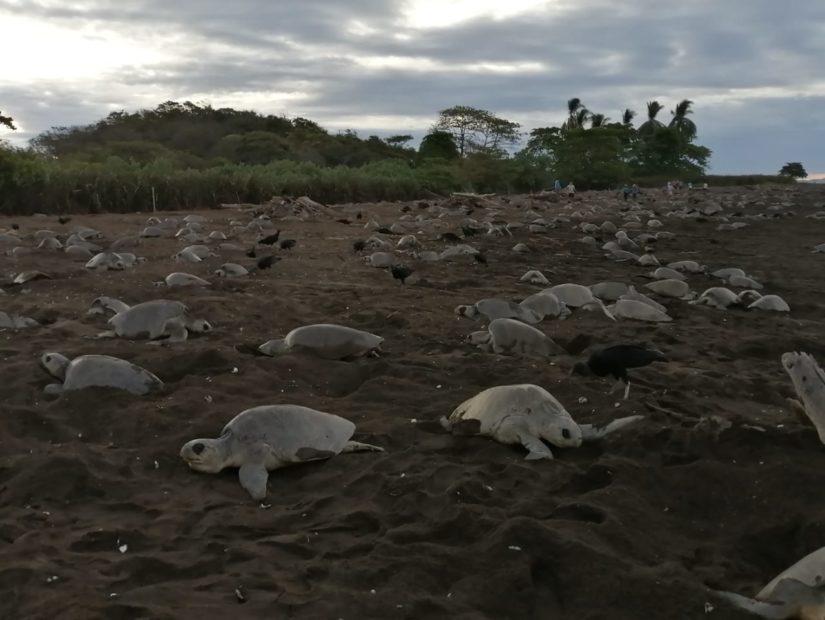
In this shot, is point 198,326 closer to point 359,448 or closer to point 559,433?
point 359,448

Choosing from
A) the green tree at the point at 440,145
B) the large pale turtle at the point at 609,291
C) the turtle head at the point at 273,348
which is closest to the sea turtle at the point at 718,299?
the large pale turtle at the point at 609,291

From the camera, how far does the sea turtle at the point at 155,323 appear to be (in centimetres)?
523

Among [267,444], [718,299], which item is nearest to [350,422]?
[267,444]

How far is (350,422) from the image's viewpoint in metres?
3.64

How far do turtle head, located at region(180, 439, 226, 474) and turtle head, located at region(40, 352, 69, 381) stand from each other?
4.56ft

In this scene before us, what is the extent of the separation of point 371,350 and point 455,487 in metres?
2.05

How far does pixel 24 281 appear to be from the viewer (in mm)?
7301

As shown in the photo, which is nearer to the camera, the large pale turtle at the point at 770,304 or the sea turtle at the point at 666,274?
the large pale turtle at the point at 770,304

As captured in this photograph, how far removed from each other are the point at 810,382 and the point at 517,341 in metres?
1.96

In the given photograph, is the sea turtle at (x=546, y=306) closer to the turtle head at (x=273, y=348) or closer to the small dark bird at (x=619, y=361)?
the small dark bird at (x=619, y=361)

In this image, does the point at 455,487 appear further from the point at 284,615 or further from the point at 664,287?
the point at 664,287

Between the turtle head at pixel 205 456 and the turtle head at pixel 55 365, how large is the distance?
1390 millimetres

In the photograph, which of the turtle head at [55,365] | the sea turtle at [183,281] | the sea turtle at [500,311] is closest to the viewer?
the turtle head at [55,365]

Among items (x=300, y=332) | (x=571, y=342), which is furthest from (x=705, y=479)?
(x=300, y=332)
